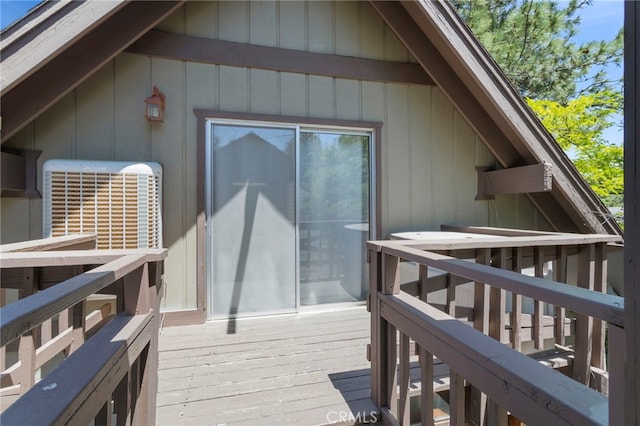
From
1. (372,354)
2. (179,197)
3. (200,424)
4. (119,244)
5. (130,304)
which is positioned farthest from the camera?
(179,197)

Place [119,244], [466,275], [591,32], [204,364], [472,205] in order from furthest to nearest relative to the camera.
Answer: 1. [591,32]
2. [472,205]
3. [119,244]
4. [204,364]
5. [466,275]

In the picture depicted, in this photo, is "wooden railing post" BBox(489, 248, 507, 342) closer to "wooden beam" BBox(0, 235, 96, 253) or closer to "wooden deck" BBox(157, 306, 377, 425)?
"wooden deck" BBox(157, 306, 377, 425)

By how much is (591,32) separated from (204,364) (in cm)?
858

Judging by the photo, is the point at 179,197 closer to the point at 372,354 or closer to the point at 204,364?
the point at 204,364

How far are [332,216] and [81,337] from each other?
219 centimetres

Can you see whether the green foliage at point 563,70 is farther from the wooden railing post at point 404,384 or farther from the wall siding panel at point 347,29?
the wooden railing post at point 404,384

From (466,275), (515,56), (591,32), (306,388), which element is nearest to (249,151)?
(306,388)

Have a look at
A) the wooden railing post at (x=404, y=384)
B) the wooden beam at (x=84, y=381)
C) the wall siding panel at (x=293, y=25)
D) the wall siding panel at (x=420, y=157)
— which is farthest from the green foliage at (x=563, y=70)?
the wooden beam at (x=84, y=381)

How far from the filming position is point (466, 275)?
1.15m

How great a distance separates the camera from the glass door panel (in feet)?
10.6

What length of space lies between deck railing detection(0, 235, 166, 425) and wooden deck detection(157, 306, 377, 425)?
42 cm

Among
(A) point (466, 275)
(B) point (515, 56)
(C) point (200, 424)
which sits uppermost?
(B) point (515, 56)

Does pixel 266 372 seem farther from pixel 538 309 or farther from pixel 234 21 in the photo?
pixel 234 21

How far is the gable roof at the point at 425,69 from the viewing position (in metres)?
2.00
